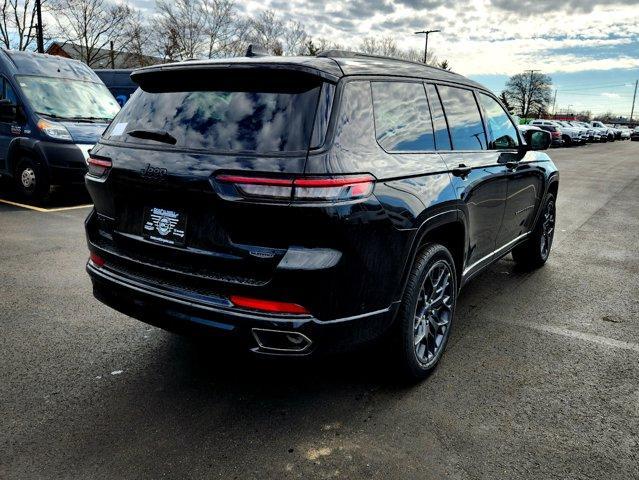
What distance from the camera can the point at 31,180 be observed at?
868 centimetres

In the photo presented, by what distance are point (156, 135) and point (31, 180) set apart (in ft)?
23.0

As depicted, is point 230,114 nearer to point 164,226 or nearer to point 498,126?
point 164,226

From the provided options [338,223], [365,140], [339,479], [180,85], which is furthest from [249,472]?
[180,85]

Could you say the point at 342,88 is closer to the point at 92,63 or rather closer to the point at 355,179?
the point at 355,179

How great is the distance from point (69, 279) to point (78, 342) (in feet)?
4.85

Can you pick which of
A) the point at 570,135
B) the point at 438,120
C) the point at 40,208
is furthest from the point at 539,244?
the point at 570,135

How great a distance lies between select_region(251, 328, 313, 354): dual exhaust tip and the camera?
240 centimetres

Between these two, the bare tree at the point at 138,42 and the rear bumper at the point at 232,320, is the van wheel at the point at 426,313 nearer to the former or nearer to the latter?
the rear bumper at the point at 232,320

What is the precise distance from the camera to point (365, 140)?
8.58 feet

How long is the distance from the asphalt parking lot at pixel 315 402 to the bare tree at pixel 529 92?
338ft

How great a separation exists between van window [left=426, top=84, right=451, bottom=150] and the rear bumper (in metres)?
1.18

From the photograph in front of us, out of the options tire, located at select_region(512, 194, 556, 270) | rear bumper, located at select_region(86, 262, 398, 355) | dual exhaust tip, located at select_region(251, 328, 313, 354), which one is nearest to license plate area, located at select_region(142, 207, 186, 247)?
rear bumper, located at select_region(86, 262, 398, 355)

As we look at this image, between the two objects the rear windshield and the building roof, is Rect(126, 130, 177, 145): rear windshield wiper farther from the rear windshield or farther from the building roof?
the building roof

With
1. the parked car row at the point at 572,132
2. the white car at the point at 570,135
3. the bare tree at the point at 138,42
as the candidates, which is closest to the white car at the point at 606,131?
the parked car row at the point at 572,132
